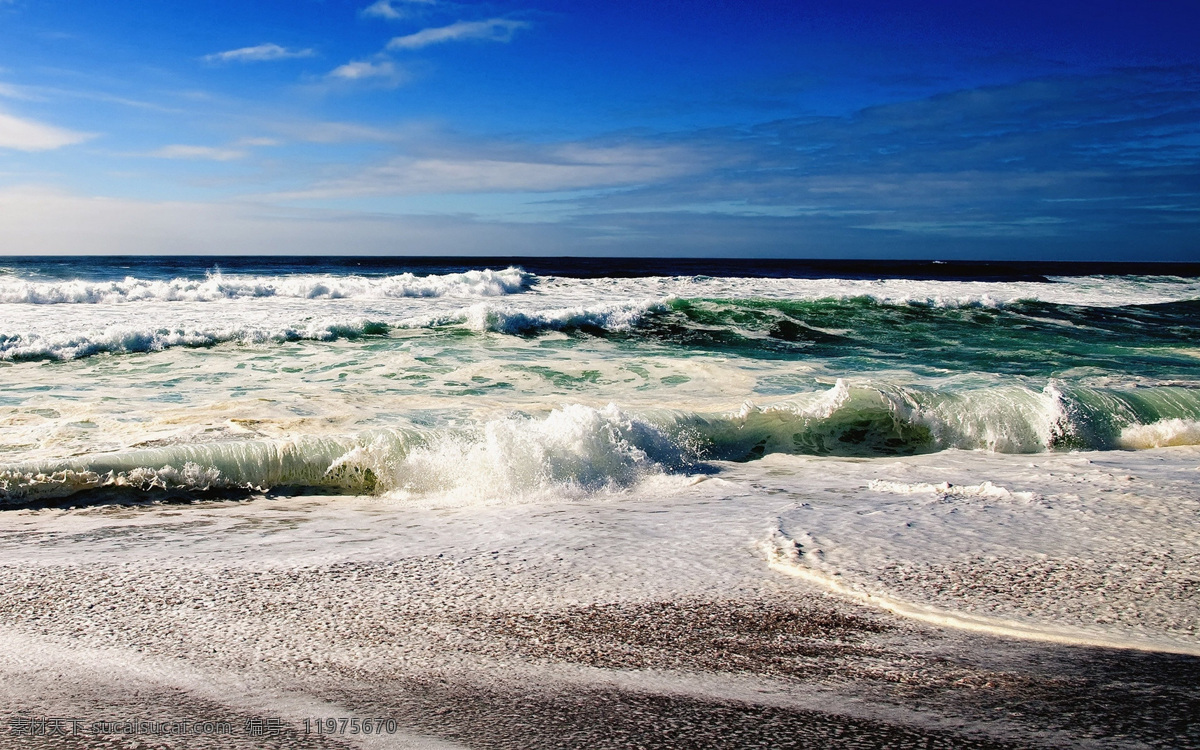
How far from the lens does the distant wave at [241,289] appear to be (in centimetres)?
1931

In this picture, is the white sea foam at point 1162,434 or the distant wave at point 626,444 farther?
the white sea foam at point 1162,434

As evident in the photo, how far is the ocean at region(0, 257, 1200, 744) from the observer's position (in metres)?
3.01

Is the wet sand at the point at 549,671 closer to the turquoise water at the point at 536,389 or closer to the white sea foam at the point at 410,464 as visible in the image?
the white sea foam at the point at 410,464

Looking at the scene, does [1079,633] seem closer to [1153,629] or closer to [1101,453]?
[1153,629]

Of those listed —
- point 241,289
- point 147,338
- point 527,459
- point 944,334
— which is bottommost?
point 527,459

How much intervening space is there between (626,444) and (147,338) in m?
9.45

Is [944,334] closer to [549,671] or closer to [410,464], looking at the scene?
[410,464]

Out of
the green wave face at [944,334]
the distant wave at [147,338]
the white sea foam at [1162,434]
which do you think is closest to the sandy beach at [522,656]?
the white sea foam at [1162,434]

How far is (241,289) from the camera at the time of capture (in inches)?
868

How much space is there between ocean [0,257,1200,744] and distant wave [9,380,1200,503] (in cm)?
2

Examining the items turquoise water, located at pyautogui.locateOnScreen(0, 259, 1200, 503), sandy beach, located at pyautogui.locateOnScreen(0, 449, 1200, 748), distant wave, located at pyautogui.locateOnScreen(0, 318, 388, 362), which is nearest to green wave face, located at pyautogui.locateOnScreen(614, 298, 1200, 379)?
turquoise water, located at pyautogui.locateOnScreen(0, 259, 1200, 503)

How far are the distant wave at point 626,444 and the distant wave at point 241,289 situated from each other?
1667 cm

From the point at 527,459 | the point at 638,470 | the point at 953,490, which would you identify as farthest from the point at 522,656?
the point at 953,490

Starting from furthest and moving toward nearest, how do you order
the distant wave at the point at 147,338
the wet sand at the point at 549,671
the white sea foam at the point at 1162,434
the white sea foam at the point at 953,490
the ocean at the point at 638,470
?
1. the distant wave at the point at 147,338
2. the white sea foam at the point at 1162,434
3. the white sea foam at the point at 953,490
4. the ocean at the point at 638,470
5. the wet sand at the point at 549,671
